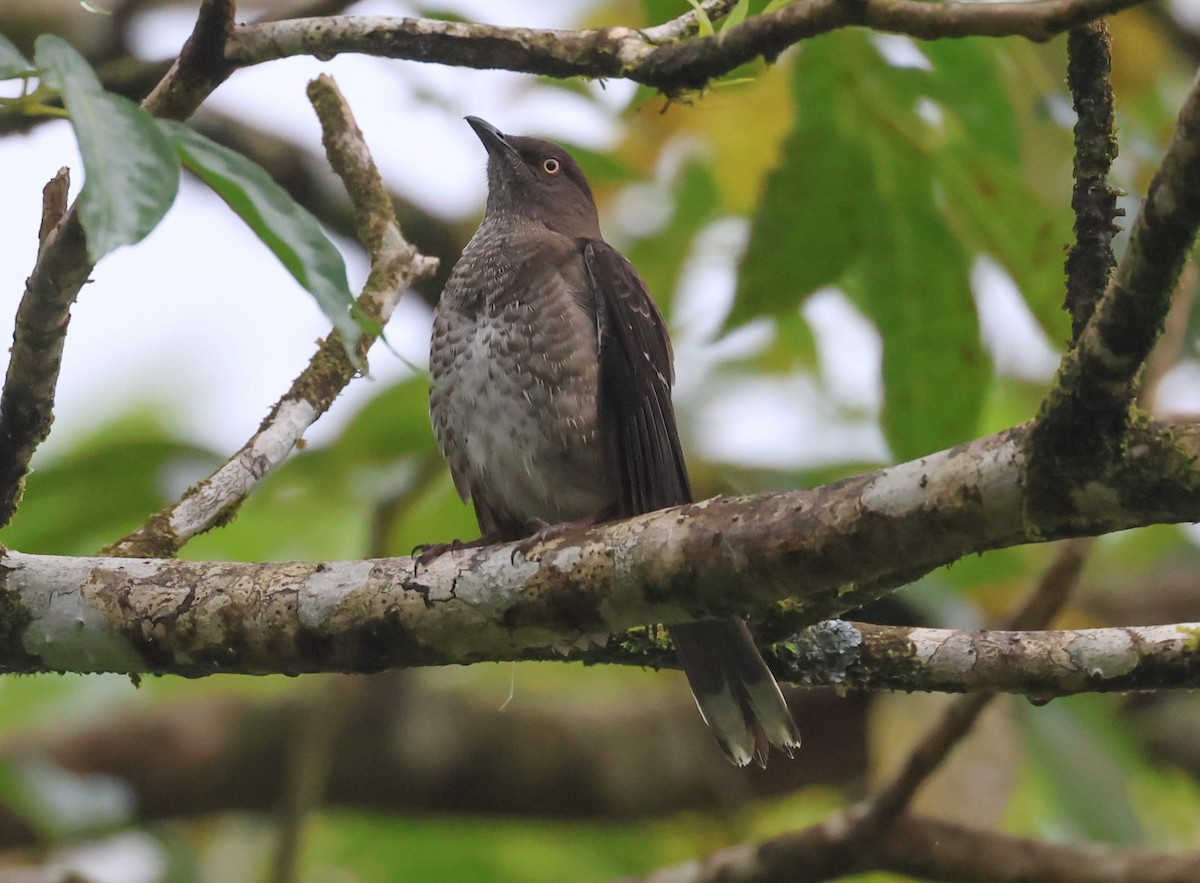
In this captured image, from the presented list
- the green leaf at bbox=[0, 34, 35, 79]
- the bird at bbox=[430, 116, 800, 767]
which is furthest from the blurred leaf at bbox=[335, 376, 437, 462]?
the green leaf at bbox=[0, 34, 35, 79]

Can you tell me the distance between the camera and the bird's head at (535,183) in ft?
16.8

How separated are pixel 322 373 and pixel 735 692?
4.45 feet

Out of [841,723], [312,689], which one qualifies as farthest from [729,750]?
[841,723]

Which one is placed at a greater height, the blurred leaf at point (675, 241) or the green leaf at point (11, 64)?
the blurred leaf at point (675, 241)

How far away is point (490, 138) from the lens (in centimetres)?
534

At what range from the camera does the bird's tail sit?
3.44 meters

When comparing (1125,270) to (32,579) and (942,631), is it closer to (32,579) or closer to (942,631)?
(942,631)

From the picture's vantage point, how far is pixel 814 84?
3.81 metres

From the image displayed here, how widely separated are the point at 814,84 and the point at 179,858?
3262mm

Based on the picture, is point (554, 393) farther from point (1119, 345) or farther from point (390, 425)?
point (1119, 345)

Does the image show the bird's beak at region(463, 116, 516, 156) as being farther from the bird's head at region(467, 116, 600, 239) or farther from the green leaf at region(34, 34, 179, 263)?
the green leaf at region(34, 34, 179, 263)

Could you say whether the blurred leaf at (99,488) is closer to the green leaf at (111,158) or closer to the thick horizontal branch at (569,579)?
the thick horizontal branch at (569,579)

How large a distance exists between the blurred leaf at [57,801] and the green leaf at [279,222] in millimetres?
2885

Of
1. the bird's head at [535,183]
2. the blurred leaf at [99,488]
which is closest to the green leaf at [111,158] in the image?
the blurred leaf at [99,488]
